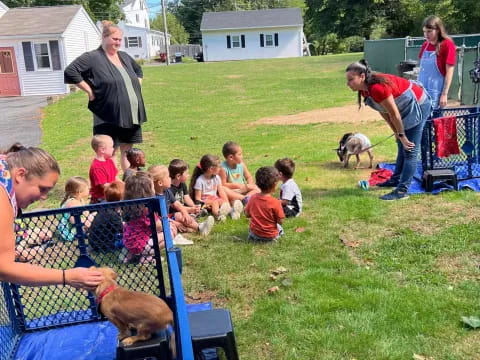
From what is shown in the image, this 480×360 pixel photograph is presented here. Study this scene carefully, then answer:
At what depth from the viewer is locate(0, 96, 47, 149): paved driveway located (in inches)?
516

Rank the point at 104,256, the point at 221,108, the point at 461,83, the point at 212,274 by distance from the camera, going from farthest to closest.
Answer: the point at 221,108
the point at 461,83
the point at 212,274
the point at 104,256

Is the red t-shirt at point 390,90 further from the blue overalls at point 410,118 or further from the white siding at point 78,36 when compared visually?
the white siding at point 78,36

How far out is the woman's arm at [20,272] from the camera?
2121 millimetres

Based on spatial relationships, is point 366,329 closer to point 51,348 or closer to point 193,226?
point 51,348

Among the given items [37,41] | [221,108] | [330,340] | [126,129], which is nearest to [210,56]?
[37,41]

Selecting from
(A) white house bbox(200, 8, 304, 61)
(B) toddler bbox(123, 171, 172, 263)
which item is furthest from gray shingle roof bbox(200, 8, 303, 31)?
(B) toddler bbox(123, 171, 172, 263)

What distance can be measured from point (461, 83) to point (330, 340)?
1277 cm

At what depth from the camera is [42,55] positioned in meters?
26.1

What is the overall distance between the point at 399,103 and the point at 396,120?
252 millimetres

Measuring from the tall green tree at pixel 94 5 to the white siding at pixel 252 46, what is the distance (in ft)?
34.5

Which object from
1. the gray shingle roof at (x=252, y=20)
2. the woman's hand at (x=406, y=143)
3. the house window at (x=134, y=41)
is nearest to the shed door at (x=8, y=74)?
the woman's hand at (x=406, y=143)

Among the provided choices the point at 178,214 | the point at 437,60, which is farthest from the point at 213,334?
the point at 437,60

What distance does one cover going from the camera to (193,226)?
17.9 ft

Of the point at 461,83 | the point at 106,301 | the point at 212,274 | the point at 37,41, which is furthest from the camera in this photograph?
the point at 37,41
